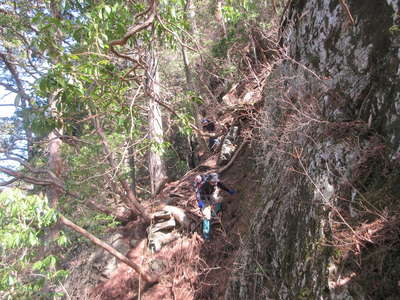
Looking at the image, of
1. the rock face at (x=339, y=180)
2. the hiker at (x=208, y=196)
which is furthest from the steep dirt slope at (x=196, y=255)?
the rock face at (x=339, y=180)

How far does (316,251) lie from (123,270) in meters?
6.72

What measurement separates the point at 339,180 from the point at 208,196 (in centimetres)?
433

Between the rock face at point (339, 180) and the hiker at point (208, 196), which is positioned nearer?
the rock face at point (339, 180)

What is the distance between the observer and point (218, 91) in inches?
513

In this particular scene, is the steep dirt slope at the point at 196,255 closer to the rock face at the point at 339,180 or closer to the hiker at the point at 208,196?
the hiker at the point at 208,196

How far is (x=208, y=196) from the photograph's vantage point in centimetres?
762

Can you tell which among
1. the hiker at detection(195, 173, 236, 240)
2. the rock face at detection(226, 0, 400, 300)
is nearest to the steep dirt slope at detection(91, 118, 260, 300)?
the hiker at detection(195, 173, 236, 240)

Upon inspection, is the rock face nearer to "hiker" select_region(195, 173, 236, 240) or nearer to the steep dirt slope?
the steep dirt slope

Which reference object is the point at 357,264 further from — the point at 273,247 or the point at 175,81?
the point at 175,81

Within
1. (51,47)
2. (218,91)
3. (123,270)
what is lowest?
(123,270)

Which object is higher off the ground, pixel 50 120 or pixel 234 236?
pixel 50 120

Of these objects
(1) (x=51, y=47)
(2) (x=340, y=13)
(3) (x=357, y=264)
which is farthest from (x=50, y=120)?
(2) (x=340, y=13)

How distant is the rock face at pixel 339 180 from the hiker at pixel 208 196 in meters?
2.12

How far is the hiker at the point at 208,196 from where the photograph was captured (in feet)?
24.5
